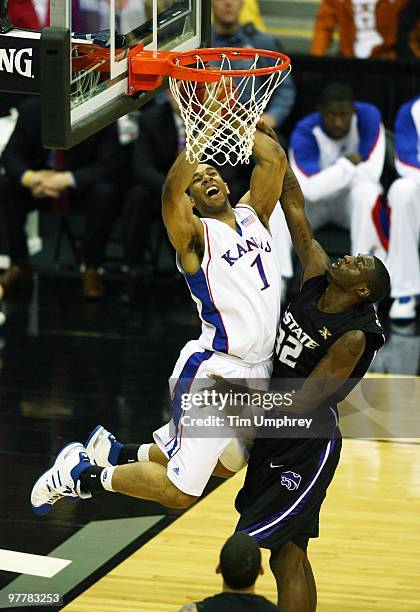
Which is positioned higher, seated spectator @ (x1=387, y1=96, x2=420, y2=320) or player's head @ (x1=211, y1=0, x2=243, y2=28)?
player's head @ (x1=211, y1=0, x2=243, y2=28)

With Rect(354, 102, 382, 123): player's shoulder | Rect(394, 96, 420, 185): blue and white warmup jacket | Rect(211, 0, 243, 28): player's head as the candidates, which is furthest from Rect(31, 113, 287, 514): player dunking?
Rect(211, 0, 243, 28): player's head

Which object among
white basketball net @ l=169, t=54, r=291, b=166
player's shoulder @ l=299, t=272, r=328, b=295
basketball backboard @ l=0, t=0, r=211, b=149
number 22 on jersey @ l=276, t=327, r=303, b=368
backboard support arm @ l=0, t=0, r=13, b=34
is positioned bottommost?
number 22 on jersey @ l=276, t=327, r=303, b=368

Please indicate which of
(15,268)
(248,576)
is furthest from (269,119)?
(248,576)

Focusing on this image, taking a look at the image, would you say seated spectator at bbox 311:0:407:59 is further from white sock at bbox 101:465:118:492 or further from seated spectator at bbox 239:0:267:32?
white sock at bbox 101:465:118:492

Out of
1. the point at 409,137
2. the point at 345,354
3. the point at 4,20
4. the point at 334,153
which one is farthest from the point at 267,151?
the point at 334,153

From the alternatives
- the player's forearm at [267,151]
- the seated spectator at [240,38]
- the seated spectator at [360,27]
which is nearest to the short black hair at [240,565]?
the player's forearm at [267,151]

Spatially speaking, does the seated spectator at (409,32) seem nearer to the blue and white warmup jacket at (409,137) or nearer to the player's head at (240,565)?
the blue and white warmup jacket at (409,137)

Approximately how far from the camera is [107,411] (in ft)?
27.8

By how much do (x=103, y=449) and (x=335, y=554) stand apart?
1289 millimetres

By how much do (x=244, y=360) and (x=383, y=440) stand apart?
261cm

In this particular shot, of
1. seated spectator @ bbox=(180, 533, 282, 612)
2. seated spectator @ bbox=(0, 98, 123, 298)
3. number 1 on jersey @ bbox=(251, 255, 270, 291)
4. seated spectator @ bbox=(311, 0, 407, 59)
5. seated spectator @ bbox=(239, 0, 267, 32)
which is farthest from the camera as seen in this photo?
seated spectator @ bbox=(239, 0, 267, 32)

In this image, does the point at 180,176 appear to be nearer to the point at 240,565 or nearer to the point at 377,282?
the point at 377,282

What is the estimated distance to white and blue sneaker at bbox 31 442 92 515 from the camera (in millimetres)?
5871

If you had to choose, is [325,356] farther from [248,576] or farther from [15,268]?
[15,268]
